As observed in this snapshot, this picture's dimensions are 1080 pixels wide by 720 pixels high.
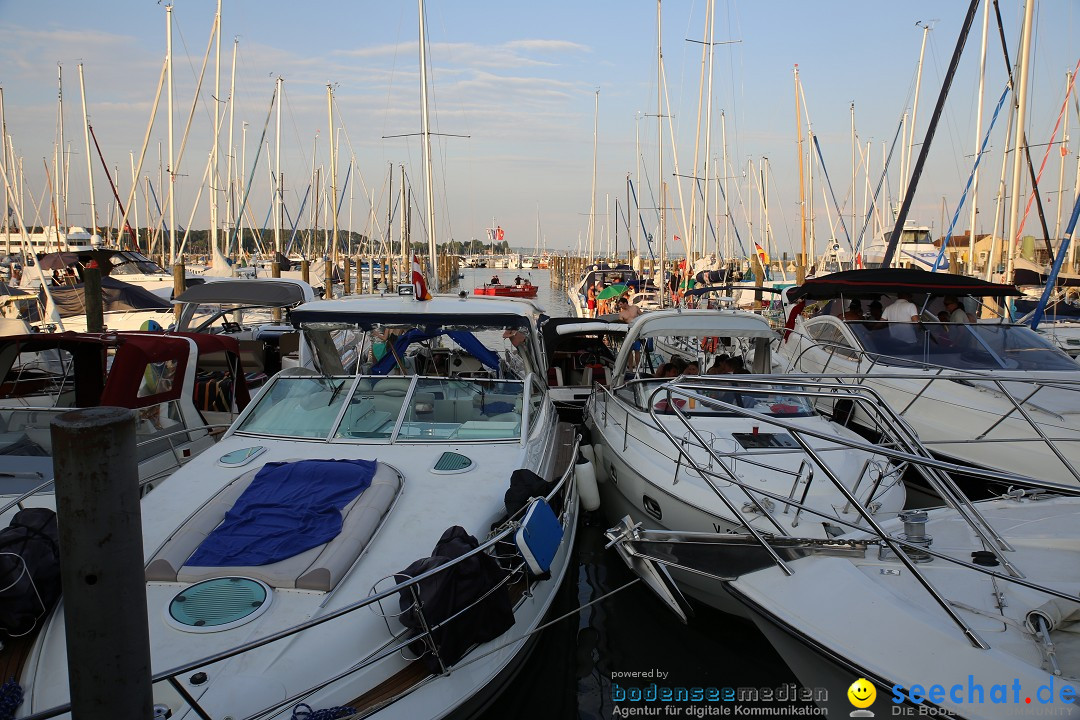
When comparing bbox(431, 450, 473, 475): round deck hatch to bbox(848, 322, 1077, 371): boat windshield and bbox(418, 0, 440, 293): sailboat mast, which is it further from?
bbox(418, 0, 440, 293): sailboat mast

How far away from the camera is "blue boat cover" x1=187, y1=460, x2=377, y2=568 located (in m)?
4.32

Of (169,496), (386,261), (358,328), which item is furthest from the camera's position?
(386,261)

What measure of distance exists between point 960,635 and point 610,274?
110 feet

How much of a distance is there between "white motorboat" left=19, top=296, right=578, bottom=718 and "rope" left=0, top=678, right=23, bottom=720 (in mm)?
50

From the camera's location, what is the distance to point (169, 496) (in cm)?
524

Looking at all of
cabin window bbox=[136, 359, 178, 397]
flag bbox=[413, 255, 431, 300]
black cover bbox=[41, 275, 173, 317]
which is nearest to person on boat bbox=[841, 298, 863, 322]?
flag bbox=[413, 255, 431, 300]

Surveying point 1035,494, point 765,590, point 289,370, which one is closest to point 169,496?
point 289,370

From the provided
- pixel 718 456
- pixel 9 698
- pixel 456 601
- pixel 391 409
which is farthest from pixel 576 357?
pixel 9 698

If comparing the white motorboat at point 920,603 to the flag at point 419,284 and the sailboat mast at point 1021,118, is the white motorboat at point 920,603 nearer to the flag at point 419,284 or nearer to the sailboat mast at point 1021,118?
the flag at point 419,284

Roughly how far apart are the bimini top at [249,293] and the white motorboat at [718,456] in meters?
5.62

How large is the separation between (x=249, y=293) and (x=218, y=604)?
29.0 ft

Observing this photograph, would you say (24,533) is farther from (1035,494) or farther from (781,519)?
(1035,494)

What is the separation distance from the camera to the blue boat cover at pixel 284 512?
4.32 metres

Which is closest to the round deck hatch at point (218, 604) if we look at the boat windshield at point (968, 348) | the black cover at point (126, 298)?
the boat windshield at point (968, 348)
